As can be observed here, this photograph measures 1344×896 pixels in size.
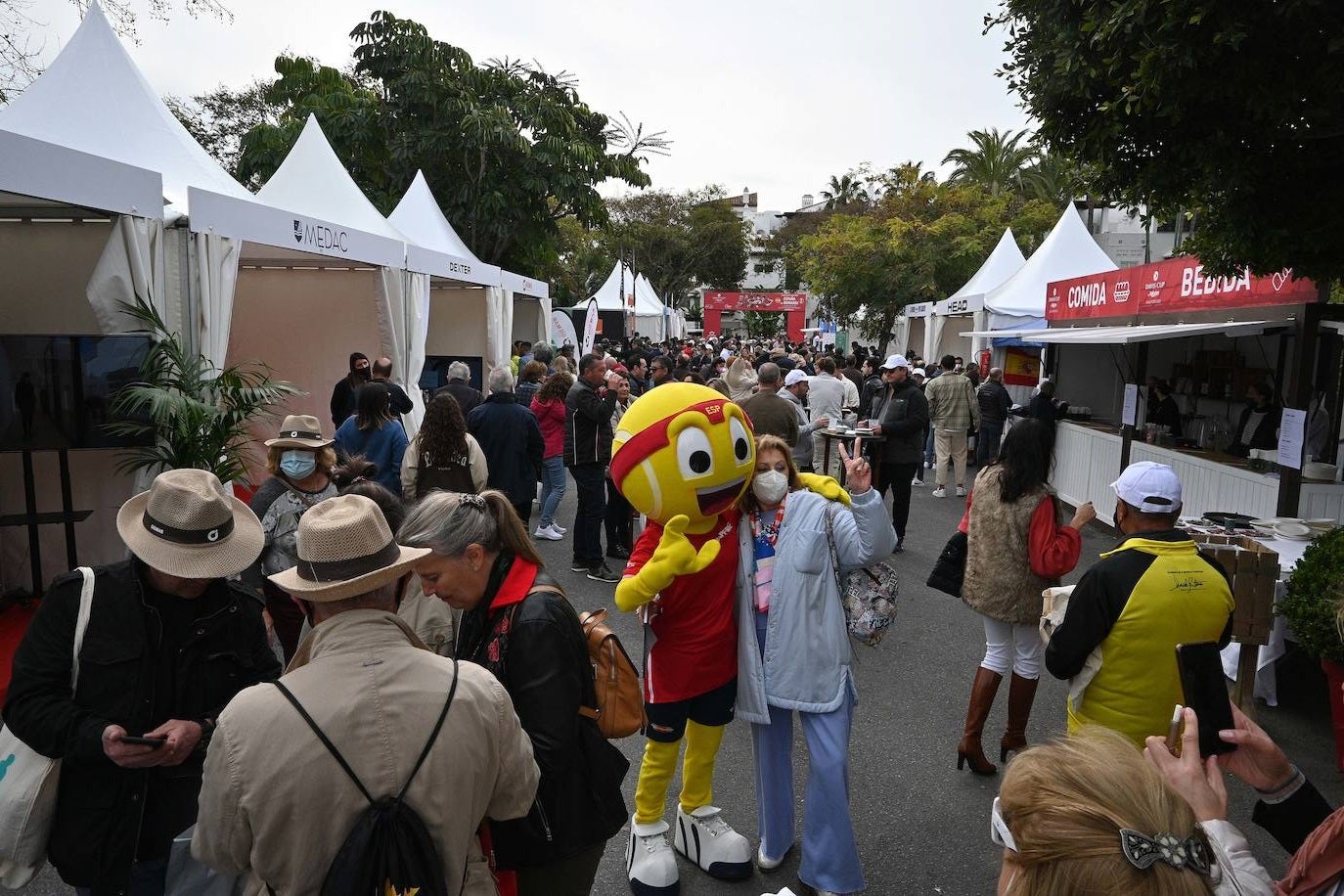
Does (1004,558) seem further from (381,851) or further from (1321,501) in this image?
(1321,501)

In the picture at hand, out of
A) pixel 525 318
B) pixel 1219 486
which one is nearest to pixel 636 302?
pixel 525 318

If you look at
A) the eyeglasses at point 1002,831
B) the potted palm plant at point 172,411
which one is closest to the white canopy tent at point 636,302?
the potted palm plant at point 172,411

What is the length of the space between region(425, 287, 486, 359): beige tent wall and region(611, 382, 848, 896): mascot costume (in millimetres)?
12146

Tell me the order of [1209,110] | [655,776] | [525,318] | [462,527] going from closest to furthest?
[462,527]
[655,776]
[1209,110]
[525,318]

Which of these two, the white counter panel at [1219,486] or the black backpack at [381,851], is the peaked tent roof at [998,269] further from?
the black backpack at [381,851]

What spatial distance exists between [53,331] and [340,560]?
20.9 ft

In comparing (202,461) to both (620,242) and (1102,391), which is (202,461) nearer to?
(1102,391)

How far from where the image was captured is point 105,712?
2324 mm

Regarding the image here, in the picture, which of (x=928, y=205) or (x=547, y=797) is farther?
(x=928, y=205)

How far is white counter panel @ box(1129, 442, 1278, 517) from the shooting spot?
717 cm

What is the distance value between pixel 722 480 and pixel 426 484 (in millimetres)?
2980

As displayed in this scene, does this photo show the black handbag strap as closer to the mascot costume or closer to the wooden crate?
the mascot costume

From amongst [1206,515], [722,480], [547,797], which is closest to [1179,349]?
[1206,515]

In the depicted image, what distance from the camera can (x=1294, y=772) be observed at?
2037mm
